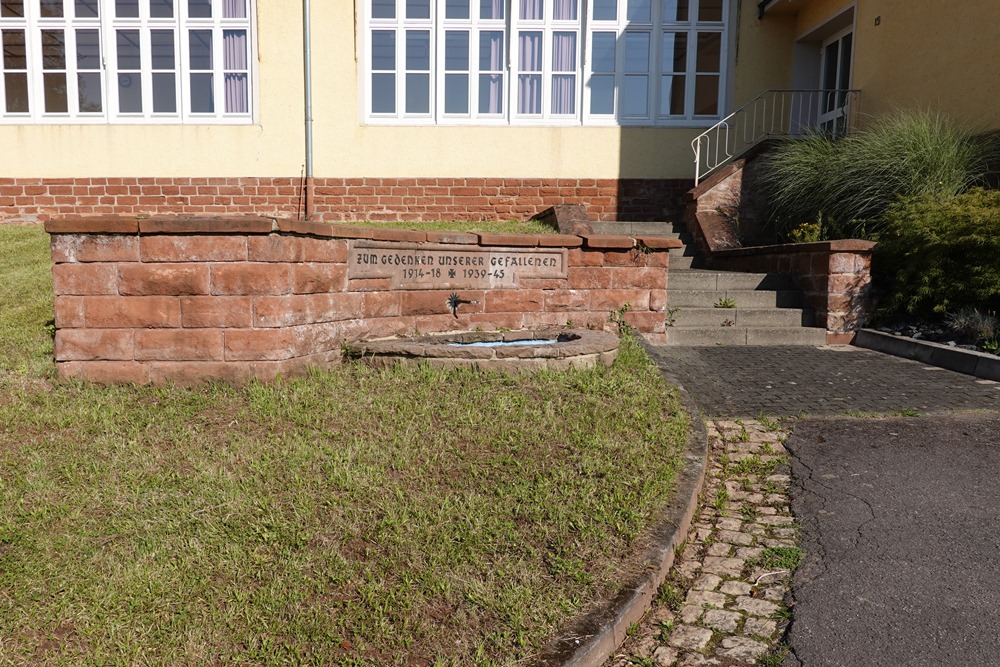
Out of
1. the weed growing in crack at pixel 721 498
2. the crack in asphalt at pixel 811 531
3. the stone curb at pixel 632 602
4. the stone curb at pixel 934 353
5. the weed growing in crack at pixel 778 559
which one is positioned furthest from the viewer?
the stone curb at pixel 934 353

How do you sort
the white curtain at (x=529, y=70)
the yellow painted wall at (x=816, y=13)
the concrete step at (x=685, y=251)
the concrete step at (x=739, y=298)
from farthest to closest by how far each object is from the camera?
the white curtain at (x=529, y=70) < the yellow painted wall at (x=816, y=13) < the concrete step at (x=685, y=251) < the concrete step at (x=739, y=298)

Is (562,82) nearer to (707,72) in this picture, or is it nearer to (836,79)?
(707,72)

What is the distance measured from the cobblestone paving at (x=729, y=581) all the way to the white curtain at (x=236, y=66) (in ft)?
37.5

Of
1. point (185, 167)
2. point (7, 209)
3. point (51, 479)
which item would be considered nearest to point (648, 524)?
point (51, 479)

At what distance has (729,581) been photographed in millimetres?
3188

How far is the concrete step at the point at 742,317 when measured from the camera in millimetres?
8500

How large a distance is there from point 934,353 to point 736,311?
2.05 m

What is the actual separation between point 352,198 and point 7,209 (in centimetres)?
599

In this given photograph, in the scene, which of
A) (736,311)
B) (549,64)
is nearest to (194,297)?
(736,311)

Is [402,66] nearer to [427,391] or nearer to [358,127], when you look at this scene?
[358,127]

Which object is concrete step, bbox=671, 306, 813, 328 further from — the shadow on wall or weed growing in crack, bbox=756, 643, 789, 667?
weed growing in crack, bbox=756, 643, 789, 667

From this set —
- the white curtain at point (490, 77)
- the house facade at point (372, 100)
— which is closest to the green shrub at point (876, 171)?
the house facade at point (372, 100)

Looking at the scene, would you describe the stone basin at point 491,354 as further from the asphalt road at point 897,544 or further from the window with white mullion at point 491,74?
the window with white mullion at point 491,74

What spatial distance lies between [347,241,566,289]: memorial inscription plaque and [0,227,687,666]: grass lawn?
1.18 metres
